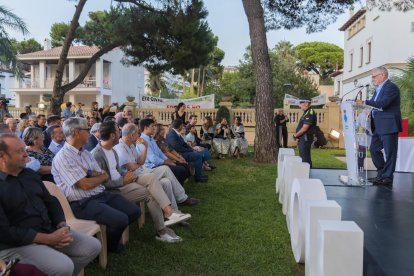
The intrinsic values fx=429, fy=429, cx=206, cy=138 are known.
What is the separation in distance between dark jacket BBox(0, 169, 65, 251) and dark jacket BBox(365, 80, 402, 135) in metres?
4.19

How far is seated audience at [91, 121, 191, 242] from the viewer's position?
14.6 feet

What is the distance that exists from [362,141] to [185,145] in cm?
335

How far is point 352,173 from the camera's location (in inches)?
223

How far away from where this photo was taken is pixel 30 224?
2850 millimetres

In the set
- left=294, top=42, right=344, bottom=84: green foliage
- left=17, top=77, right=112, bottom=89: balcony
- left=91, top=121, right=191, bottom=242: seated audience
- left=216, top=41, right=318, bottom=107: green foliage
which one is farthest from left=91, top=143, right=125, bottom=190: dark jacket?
left=294, top=42, right=344, bottom=84: green foliage

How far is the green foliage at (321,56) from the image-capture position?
5747 cm

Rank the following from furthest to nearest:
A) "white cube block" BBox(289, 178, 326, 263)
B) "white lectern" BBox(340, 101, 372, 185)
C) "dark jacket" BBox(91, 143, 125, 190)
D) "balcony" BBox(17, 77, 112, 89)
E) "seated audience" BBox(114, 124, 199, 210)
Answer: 1. "balcony" BBox(17, 77, 112, 89)
2. "white lectern" BBox(340, 101, 372, 185)
3. "seated audience" BBox(114, 124, 199, 210)
4. "dark jacket" BBox(91, 143, 125, 190)
5. "white cube block" BBox(289, 178, 326, 263)

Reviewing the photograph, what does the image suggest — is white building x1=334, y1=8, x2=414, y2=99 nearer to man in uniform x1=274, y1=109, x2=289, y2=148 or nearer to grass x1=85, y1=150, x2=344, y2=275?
man in uniform x1=274, y1=109, x2=289, y2=148

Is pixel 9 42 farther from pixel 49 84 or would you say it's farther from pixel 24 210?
pixel 49 84

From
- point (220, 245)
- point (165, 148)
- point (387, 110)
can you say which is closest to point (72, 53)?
point (165, 148)

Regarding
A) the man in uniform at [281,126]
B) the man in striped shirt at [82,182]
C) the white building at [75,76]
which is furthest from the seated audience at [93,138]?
the white building at [75,76]

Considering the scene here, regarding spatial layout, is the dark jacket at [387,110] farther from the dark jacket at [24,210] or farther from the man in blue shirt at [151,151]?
the dark jacket at [24,210]

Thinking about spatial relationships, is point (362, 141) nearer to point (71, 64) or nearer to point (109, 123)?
point (109, 123)

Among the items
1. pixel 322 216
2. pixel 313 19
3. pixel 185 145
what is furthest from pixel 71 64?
pixel 322 216
